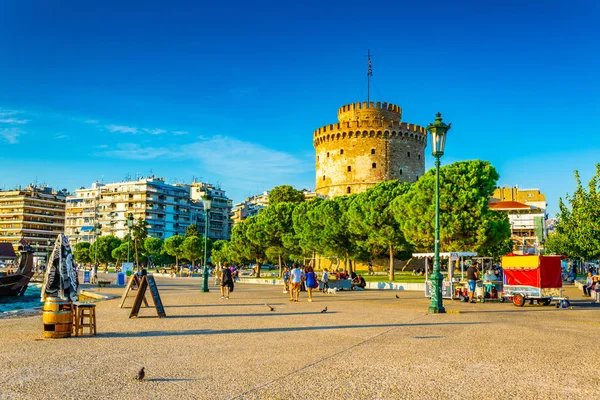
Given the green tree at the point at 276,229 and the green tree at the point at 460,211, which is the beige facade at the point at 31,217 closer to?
the green tree at the point at 276,229

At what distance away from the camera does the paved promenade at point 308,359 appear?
6664 millimetres

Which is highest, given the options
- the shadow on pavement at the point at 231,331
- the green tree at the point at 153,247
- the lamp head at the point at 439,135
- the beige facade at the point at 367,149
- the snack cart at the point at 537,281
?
the beige facade at the point at 367,149

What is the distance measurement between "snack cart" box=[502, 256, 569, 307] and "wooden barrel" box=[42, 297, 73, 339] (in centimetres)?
1471

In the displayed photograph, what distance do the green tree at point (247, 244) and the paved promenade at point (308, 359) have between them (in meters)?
40.3

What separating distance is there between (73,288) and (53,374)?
16.1m

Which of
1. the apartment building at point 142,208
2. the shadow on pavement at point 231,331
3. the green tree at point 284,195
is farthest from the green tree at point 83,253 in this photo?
the shadow on pavement at point 231,331

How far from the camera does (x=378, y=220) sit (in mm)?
41812

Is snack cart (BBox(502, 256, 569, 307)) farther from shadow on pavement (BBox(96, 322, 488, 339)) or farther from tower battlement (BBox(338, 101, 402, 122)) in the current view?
tower battlement (BBox(338, 101, 402, 122))

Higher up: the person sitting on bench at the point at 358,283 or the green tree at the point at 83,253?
the green tree at the point at 83,253

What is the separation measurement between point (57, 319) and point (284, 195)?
66.6m

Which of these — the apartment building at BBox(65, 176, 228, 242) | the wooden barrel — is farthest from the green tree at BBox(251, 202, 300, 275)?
the apartment building at BBox(65, 176, 228, 242)

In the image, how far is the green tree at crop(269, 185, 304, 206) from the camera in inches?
3039

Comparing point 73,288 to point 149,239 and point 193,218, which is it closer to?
point 149,239

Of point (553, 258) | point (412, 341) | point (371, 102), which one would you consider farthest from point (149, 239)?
point (412, 341)
